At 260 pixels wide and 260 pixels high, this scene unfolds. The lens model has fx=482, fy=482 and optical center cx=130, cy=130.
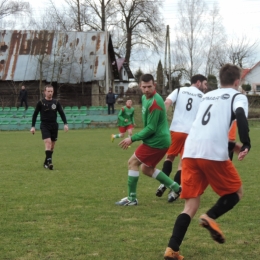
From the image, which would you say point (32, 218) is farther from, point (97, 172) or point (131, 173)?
point (97, 172)

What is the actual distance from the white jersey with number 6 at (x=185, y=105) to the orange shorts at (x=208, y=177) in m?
2.74

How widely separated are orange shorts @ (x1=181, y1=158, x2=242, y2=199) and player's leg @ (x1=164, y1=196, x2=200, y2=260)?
0.09 meters

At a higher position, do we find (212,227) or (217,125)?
(217,125)

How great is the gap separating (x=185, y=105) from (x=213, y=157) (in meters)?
3.03

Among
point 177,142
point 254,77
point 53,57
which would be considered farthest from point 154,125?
point 254,77

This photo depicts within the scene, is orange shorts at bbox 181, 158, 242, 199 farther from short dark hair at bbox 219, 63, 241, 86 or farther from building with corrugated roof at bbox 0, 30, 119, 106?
building with corrugated roof at bbox 0, 30, 119, 106

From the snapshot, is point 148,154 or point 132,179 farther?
point 132,179

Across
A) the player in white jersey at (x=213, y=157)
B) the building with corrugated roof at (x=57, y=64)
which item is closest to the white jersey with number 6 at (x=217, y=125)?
the player in white jersey at (x=213, y=157)

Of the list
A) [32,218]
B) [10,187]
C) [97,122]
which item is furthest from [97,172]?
[97,122]

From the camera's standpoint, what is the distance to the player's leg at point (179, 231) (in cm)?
427

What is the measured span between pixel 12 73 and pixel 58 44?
170 inches

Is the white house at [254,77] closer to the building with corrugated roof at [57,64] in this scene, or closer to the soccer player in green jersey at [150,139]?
the building with corrugated roof at [57,64]

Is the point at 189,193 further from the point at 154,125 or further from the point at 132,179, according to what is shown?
the point at 132,179

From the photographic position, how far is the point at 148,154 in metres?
6.61
